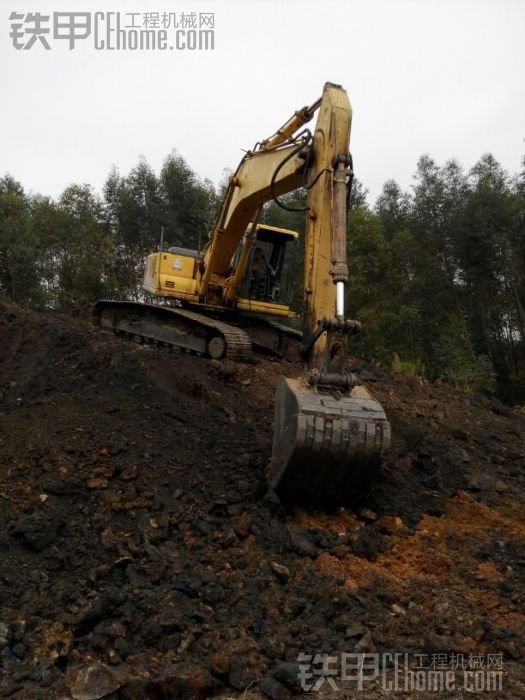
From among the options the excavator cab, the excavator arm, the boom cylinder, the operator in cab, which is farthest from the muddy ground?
the operator in cab

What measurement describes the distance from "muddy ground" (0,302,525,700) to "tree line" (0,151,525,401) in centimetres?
1400

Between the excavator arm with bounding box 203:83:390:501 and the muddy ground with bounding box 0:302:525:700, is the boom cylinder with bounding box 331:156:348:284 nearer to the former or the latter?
the excavator arm with bounding box 203:83:390:501

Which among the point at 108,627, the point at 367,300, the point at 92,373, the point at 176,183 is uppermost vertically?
the point at 176,183

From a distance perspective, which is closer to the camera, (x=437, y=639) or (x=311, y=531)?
(x=437, y=639)

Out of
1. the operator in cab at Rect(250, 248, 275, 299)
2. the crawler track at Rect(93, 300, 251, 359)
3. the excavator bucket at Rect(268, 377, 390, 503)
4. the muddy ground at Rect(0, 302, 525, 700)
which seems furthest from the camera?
the operator in cab at Rect(250, 248, 275, 299)

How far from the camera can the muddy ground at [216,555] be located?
3.01m

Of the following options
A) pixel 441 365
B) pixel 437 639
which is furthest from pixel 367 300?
pixel 437 639

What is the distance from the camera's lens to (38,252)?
2302 cm

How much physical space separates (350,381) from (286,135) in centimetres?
353

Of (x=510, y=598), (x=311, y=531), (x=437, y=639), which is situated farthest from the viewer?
(x=311, y=531)

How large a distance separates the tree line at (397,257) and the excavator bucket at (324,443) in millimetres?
14956

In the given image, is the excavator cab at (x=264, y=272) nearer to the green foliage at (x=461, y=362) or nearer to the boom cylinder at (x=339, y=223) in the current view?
the boom cylinder at (x=339, y=223)

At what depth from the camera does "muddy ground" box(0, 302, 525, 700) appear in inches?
118

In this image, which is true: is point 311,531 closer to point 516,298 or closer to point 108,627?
point 108,627
